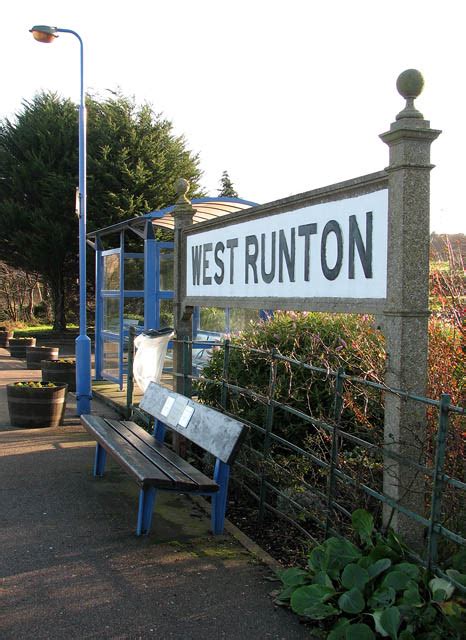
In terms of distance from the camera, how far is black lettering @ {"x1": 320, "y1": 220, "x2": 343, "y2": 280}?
3924mm

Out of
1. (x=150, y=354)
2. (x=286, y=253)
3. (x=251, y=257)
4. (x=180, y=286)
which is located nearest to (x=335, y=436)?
(x=286, y=253)

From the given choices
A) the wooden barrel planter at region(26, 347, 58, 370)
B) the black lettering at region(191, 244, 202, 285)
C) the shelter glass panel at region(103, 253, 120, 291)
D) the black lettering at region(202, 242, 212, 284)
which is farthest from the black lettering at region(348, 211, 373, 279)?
the wooden barrel planter at region(26, 347, 58, 370)

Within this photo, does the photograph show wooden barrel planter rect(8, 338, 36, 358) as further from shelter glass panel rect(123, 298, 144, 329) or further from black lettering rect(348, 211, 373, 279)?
black lettering rect(348, 211, 373, 279)

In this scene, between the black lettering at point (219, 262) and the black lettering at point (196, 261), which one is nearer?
the black lettering at point (219, 262)

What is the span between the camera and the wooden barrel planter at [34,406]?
28.0ft

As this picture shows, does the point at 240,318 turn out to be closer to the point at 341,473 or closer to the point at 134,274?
the point at 134,274

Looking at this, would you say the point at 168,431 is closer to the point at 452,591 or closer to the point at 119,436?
the point at 119,436

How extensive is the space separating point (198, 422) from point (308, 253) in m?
1.58

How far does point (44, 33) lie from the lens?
31.8ft

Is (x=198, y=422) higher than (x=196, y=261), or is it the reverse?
(x=196, y=261)

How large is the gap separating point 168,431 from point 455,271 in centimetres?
415

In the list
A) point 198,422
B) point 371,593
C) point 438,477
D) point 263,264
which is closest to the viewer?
point 438,477

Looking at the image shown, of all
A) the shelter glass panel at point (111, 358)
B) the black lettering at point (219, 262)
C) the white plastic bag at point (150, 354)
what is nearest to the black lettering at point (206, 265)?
the black lettering at point (219, 262)

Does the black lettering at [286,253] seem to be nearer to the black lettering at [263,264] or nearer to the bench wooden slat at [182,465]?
the black lettering at [263,264]
